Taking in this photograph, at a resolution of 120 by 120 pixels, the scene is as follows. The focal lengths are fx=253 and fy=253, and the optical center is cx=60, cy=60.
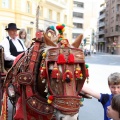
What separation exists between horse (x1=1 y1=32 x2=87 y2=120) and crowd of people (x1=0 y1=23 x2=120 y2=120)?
0.30 m

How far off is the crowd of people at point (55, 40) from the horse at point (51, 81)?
30 cm

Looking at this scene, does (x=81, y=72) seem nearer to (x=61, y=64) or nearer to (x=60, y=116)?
(x=61, y=64)

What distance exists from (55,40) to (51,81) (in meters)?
0.58

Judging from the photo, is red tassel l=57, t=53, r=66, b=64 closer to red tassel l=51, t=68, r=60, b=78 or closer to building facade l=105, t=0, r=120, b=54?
red tassel l=51, t=68, r=60, b=78

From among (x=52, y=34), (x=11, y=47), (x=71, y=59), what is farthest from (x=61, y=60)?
(x=11, y=47)

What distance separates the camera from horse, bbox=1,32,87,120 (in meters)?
2.44

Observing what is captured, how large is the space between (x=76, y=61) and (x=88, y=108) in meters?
4.19

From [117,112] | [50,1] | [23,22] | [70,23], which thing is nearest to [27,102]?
[117,112]

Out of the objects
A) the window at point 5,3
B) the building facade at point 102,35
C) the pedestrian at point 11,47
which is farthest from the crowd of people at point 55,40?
the building facade at point 102,35

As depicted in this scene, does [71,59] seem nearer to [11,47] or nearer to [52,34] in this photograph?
[52,34]

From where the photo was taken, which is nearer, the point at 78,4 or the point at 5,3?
the point at 5,3

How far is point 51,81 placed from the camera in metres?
2.53

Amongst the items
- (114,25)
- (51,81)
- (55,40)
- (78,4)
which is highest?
(78,4)

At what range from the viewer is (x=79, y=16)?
80.8 m
